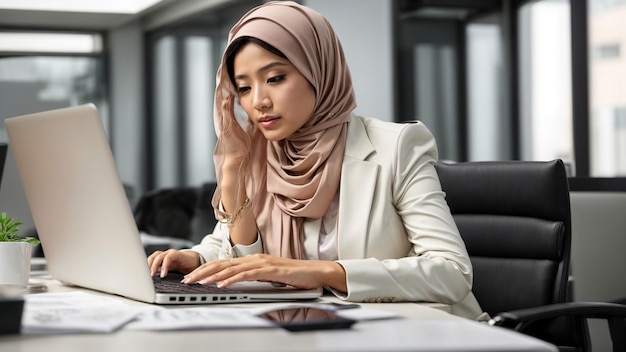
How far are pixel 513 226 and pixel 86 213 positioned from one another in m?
1.06

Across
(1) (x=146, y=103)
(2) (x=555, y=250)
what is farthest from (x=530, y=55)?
(2) (x=555, y=250)

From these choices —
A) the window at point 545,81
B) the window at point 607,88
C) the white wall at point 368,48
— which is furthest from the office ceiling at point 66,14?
the window at point 607,88

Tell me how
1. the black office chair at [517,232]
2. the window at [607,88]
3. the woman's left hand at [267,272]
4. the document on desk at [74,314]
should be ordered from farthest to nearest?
1. the window at [607,88]
2. the black office chair at [517,232]
3. the woman's left hand at [267,272]
4. the document on desk at [74,314]

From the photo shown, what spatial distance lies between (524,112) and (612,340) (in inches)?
144

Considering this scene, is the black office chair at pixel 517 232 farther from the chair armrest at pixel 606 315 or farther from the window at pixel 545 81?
the window at pixel 545 81

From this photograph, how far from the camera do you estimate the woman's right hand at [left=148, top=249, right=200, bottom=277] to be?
1606mm

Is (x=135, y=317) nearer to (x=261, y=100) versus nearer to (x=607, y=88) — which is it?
(x=261, y=100)

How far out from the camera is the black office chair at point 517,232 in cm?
195

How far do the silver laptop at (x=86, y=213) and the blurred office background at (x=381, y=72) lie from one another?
96.9 inches

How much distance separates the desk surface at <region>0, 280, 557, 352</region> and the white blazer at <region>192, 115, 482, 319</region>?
534 mm

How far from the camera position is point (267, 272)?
1.39 metres

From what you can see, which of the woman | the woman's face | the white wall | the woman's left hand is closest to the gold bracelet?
the woman

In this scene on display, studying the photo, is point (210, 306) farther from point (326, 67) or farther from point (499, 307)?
point (499, 307)

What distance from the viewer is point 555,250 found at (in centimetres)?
197
